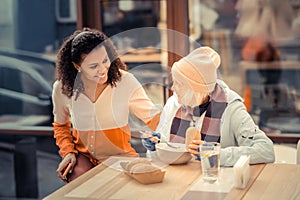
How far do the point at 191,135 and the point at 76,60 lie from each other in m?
0.66

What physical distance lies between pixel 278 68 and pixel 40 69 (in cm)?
152

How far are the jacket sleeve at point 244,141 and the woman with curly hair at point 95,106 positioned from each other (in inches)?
16.6

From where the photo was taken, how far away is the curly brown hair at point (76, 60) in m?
2.89

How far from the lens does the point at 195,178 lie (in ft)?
7.98

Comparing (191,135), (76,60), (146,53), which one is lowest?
(191,135)

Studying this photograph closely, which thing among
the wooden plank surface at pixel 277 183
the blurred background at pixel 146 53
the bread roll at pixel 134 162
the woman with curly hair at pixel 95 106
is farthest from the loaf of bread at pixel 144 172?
the blurred background at pixel 146 53

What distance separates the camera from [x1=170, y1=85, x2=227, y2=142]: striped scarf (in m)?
2.76

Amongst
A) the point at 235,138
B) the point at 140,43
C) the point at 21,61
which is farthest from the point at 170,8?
the point at 235,138

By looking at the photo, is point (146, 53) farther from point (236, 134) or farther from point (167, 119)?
point (236, 134)

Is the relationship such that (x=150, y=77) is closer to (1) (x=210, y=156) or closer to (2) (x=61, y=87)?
(2) (x=61, y=87)

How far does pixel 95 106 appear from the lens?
297 centimetres

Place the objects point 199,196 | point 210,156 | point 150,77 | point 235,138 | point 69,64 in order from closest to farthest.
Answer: point 199,196, point 210,156, point 235,138, point 69,64, point 150,77

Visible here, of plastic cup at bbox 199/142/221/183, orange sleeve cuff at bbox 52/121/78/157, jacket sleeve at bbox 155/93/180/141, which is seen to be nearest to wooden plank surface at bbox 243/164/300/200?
plastic cup at bbox 199/142/221/183

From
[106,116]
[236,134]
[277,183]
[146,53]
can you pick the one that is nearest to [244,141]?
[236,134]
